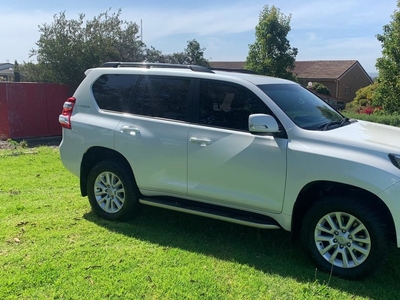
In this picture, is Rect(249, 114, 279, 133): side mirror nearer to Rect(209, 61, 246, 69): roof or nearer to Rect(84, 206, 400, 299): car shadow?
Rect(84, 206, 400, 299): car shadow

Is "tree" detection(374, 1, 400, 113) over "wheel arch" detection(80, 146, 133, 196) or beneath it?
over

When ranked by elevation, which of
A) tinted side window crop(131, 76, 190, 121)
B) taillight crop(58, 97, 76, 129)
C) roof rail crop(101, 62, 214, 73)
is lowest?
taillight crop(58, 97, 76, 129)

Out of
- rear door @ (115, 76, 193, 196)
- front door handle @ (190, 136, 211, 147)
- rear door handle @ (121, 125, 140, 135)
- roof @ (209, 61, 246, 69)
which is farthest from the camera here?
roof @ (209, 61, 246, 69)

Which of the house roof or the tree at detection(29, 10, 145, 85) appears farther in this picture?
the house roof

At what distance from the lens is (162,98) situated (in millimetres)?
4898

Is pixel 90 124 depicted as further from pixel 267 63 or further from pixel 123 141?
pixel 267 63

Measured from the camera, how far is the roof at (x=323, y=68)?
139 feet

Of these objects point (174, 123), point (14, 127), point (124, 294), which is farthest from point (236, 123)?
point (14, 127)

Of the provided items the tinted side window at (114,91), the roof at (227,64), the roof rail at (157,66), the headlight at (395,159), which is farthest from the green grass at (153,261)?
the roof at (227,64)

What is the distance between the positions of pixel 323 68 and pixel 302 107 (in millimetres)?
42442

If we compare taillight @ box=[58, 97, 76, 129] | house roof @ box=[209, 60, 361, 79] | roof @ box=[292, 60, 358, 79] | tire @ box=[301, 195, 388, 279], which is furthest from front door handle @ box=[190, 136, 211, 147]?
roof @ box=[292, 60, 358, 79]

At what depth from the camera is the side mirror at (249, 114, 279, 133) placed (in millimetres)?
3943

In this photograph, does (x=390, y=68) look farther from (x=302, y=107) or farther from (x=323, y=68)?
(x=323, y=68)

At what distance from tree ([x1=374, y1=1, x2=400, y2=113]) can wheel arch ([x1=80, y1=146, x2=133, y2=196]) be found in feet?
42.0
